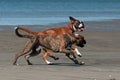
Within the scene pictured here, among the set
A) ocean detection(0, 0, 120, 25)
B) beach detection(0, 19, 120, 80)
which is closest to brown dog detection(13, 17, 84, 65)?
beach detection(0, 19, 120, 80)

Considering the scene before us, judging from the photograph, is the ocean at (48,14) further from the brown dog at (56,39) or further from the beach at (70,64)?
the brown dog at (56,39)

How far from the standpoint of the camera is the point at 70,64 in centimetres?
1595

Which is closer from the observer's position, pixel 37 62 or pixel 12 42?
pixel 37 62

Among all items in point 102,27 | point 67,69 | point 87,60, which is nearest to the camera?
point 67,69

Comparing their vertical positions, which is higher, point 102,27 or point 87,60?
point 87,60

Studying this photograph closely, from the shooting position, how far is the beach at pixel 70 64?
526 inches

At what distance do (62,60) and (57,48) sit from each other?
1164 millimetres

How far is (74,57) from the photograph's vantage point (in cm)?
1590

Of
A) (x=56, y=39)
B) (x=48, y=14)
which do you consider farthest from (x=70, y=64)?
(x=48, y=14)

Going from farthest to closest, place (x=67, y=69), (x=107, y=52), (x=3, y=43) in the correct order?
(x=3, y=43) → (x=107, y=52) → (x=67, y=69)

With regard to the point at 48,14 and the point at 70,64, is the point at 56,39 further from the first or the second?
the point at 48,14

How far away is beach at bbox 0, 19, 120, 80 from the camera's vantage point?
1335 cm

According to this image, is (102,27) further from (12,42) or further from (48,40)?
(48,40)

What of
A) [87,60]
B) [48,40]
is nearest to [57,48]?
[48,40]
